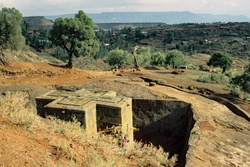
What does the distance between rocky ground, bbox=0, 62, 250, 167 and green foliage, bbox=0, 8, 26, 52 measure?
168 centimetres

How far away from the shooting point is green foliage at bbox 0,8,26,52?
21.1 m

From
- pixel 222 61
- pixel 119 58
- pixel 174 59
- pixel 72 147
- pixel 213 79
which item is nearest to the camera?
pixel 72 147

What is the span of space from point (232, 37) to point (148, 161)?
95.9 metres

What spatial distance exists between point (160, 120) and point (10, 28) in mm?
13927

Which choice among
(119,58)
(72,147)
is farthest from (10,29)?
(72,147)

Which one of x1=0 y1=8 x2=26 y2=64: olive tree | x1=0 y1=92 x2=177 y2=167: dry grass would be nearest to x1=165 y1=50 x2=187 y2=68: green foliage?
x1=0 y1=8 x2=26 y2=64: olive tree

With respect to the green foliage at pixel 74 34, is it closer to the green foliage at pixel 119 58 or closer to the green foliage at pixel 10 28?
the green foliage at pixel 10 28

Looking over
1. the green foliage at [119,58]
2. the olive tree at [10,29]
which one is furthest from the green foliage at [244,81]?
the olive tree at [10,29]

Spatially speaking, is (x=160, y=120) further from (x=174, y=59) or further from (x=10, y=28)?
(x=174, y=59)

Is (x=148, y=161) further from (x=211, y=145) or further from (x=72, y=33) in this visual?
(x=72, y=33)

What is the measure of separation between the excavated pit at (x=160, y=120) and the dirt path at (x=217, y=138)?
3.10 feet

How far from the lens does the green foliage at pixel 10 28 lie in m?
21.1

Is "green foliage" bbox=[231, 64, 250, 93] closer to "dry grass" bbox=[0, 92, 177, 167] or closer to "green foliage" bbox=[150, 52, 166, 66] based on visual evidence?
"dry grass" bbox=[0, 92, 177, 167]

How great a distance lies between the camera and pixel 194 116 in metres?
13.3
